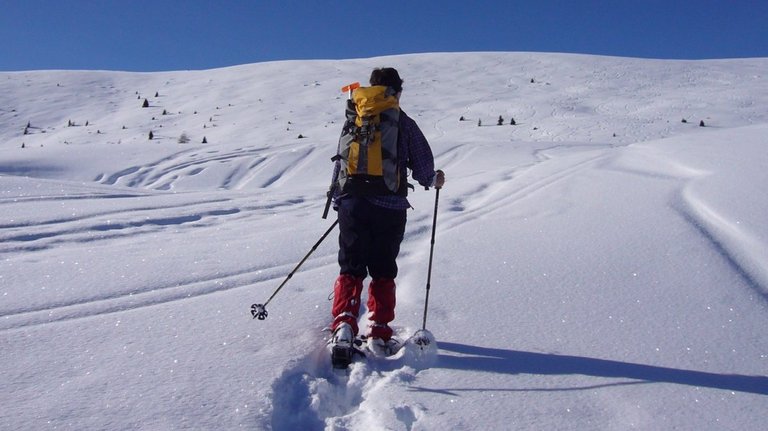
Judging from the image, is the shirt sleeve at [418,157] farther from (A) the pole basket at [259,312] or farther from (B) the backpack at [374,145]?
(A) the pole basket at [259,312]

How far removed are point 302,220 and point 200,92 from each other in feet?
50.1

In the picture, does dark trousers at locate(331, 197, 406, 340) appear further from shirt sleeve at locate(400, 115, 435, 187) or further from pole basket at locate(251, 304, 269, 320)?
pole basket at locate(251, 304, 269, 320)

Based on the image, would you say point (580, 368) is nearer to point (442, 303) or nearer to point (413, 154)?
point (442, 303)

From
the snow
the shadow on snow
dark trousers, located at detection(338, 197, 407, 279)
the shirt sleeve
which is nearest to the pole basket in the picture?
the snow

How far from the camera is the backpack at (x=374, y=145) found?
2.99 m

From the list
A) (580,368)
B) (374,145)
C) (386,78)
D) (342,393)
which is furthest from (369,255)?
(580,368)

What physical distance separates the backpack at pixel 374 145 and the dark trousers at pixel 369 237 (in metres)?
0.09

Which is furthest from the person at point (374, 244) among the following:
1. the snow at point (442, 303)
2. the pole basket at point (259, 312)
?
the pole basket at point (259, 312)

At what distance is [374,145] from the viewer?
2996 mm

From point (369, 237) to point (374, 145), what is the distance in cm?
47

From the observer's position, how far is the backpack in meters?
2.99

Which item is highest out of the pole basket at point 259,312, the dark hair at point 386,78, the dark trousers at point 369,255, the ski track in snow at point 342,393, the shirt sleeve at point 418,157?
the dark hair at point 386,78

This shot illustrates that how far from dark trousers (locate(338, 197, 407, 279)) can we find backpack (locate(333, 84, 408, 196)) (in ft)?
0.30

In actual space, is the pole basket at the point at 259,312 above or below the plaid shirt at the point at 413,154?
below
